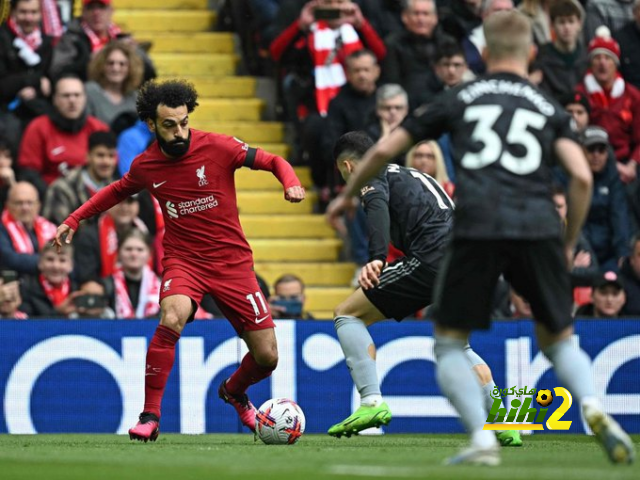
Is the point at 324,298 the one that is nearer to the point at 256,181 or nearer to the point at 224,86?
the point at 256,181

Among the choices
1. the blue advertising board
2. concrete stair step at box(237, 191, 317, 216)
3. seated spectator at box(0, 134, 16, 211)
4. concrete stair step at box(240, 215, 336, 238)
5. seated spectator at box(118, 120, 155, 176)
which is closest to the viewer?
the blue advertising board

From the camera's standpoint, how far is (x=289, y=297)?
46.3 ft

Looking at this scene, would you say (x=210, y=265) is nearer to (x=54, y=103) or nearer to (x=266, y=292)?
(x=266, y=292)

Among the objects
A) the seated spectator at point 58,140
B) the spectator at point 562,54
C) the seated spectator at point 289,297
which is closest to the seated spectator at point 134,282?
the seated spectator at point 289,297

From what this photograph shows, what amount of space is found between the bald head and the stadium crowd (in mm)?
12

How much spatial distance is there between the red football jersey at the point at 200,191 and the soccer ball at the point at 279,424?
1.06 meters

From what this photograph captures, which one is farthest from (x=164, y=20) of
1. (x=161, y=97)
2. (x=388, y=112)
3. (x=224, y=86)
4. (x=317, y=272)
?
(x=161, y=97)

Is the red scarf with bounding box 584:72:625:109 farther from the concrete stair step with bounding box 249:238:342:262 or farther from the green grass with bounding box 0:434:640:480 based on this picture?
the green grass with bounding box 0:434:640:480

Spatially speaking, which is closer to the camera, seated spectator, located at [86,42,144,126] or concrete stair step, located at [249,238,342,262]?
seated spectator, located at [86,42,144,126]

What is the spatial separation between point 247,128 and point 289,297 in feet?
13.0

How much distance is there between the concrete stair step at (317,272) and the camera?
16.1m

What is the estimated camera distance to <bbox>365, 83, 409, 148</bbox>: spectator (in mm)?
15117

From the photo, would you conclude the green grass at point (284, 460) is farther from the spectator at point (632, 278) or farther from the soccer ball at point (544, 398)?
the spectator at point (632, 278)

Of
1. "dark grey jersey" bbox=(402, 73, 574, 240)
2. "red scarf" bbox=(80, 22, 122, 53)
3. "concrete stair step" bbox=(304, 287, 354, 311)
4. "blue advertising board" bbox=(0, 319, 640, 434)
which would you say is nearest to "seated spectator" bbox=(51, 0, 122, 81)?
"red scarf" bbox=(80, 22, 122, 53)
